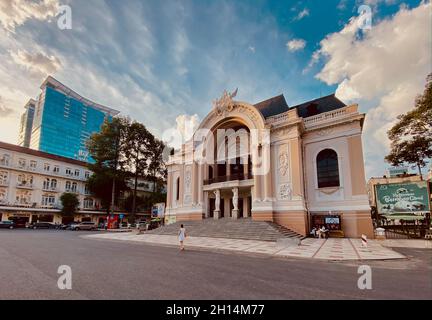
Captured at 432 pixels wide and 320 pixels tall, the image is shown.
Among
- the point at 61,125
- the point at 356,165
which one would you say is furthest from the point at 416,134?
the point at 61,125

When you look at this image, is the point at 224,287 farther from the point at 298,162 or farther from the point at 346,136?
the point at 346,136

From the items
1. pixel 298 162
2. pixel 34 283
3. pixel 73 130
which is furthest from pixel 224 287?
pixel 73 130

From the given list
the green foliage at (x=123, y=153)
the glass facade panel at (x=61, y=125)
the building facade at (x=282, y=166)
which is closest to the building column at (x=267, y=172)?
the building facade at (x=282, y=166)

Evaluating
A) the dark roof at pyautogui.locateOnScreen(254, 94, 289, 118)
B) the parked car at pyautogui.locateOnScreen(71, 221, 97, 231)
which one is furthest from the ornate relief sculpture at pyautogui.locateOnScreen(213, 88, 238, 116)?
the parked car at pyautogui.locateOnScreen(71, 221, 97, 231)

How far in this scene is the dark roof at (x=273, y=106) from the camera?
2586 cm

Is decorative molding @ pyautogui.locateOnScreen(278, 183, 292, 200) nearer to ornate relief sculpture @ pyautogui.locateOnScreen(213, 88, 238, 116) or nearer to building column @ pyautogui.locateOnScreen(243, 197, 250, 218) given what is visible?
building column @ pyautogui.locateOnScreen(243, 197, 250, 218)

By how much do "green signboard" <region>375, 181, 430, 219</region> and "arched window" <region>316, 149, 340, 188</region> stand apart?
10.5 feet

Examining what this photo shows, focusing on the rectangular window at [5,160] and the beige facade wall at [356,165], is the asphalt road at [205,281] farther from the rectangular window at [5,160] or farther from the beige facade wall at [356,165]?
the rectangular window at [5,160]

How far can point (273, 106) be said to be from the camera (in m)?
26.8

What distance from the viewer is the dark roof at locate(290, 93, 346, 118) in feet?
76.2

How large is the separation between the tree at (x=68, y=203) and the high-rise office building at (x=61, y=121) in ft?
131

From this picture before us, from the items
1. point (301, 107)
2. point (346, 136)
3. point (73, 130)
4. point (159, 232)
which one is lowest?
point (159, 232)
